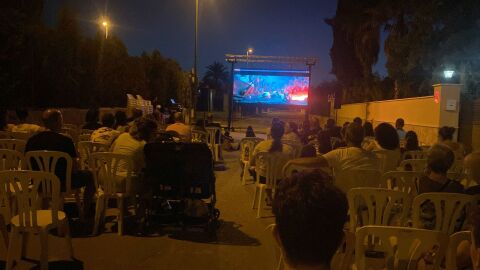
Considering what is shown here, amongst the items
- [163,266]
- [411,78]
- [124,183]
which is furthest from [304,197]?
[411,78]

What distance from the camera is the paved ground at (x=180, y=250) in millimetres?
5082

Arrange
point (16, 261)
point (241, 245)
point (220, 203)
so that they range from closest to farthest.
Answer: point (16, 261) < point (241, 245) < point (220, 203)

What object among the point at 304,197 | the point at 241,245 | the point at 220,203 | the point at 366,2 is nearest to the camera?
the point at 304,197

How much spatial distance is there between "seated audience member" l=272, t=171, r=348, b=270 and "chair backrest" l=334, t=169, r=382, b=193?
13.5 ft

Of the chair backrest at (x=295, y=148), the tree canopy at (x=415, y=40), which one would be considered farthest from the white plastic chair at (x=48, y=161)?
the tree canopy at (x=415, y=40)

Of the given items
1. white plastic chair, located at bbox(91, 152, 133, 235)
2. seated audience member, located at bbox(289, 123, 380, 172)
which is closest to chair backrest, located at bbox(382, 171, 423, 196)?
seated audience member, located at bbox(289, 123, 380, 172)

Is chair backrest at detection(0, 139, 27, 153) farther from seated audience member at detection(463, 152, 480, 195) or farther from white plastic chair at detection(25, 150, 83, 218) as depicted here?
seated audience member at detection(463, 152, 480, 195)

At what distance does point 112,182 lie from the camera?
614 cm

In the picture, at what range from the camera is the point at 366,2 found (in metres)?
33.3

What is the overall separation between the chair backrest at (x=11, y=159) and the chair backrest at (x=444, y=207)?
15.0 ft

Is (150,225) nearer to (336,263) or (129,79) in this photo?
(336,263)

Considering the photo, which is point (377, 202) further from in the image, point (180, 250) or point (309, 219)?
point (309, 219)

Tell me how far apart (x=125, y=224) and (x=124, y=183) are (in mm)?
680

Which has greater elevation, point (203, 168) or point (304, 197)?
point (304, 197)
